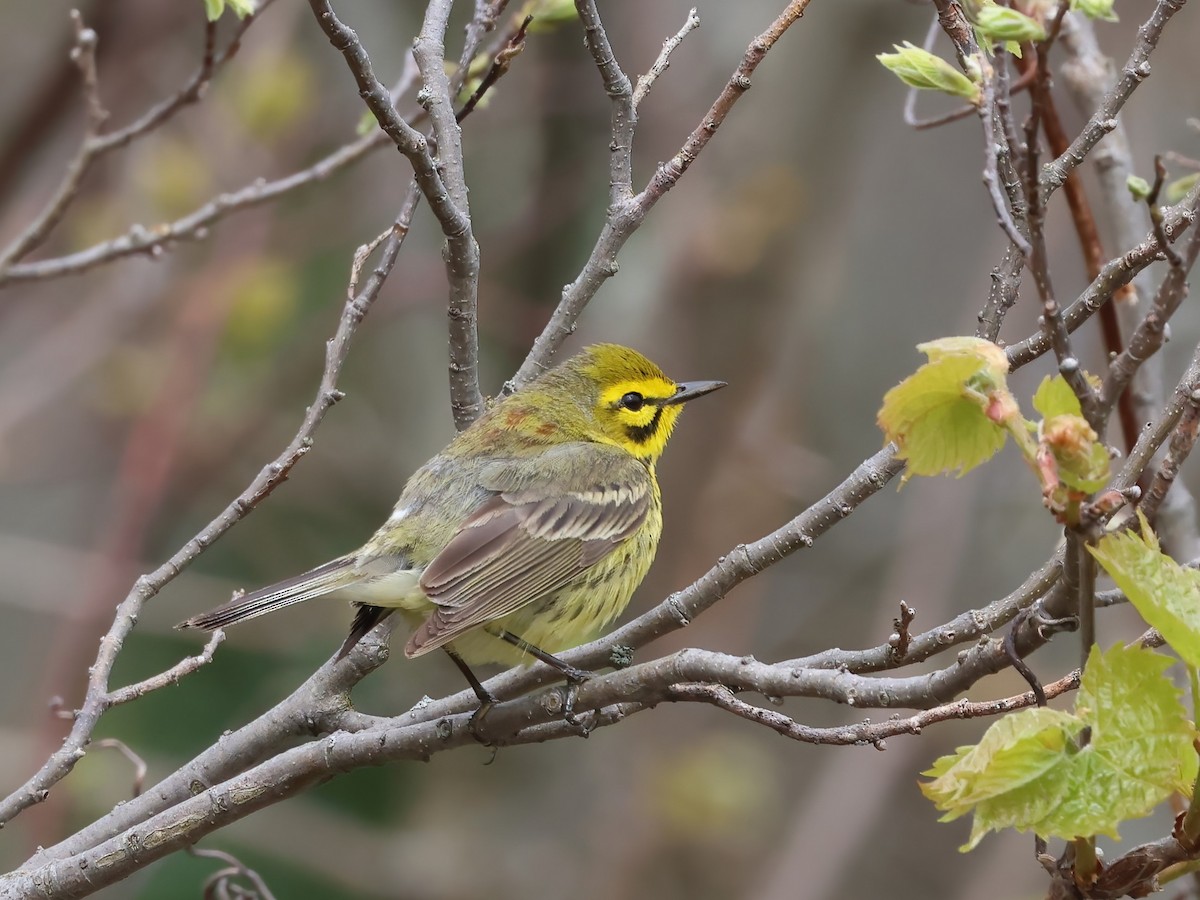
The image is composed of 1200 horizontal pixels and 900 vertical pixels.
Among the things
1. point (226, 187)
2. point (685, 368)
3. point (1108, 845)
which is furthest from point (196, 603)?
point (1108, 845)

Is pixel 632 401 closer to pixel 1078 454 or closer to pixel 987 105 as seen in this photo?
pixel 987 105

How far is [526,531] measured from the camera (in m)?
4.22

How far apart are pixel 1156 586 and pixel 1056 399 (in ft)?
0.94

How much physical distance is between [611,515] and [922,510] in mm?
3345

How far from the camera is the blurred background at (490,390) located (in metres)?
6.66

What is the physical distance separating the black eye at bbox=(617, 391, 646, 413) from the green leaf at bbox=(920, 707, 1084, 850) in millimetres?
3139

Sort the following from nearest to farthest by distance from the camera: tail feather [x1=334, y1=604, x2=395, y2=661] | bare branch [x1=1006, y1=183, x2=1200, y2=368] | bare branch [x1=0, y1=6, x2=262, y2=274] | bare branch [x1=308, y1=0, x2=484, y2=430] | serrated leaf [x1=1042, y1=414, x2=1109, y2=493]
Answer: serrated leaf [x1=1042, y1=414, x2=1109, y2=493]
bare branch [x1=1006, y1=183, x2=1200, y2=368]
bare branch [x1=308, y1=0, x2=484, y2=430]
tail feather [x1=334, y1=604, x2=395, y2=661]
bare branch [x1=0, y1=6, x2=262, y2=274]

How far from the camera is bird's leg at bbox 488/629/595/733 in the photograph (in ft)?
9.12

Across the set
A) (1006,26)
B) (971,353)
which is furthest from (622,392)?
(971,353)

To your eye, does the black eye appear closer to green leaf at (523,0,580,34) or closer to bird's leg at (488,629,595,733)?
bird's leg at (488,629,595,733)

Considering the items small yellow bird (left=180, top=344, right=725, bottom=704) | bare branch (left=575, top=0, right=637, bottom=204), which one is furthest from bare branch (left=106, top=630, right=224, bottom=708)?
bare branch (left=575, top=0, right=637, bottom=204)

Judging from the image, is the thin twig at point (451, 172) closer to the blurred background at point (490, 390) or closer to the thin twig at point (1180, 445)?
the thin twig at point (1180, 445)

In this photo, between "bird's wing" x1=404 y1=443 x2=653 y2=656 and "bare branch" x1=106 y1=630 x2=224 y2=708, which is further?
"bird's wing" x1=404 y1=443 x2=653 y2=656

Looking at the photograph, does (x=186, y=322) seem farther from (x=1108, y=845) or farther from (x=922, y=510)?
(x=1108, y=845)
